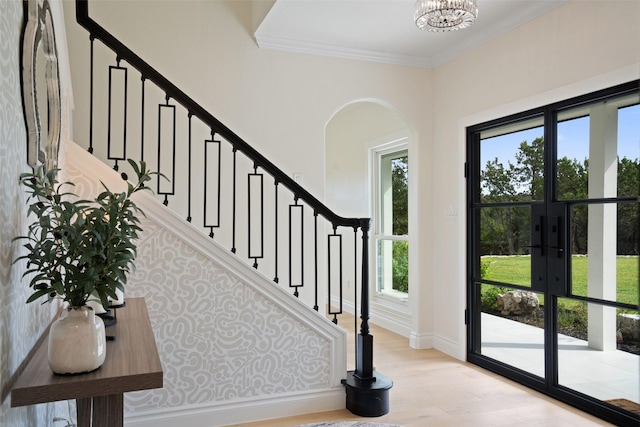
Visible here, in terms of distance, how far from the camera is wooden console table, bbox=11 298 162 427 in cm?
105

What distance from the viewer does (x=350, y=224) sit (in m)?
2.96

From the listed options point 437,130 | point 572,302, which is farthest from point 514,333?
point 437,130

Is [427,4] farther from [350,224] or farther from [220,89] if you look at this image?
[220,89]

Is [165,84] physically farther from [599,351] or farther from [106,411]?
[599,351]

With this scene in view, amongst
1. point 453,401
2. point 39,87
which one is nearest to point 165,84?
point 39,87

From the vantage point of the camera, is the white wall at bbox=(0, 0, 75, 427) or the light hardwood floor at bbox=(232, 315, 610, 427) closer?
the white wall at bbox=(0, 0, 75, 427)

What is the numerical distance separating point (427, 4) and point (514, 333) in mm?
2474

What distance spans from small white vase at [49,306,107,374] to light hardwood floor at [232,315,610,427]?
1.77 metres

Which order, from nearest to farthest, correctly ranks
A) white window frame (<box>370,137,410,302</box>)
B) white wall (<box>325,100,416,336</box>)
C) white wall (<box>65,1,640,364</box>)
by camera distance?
white wall (<box>65,1,640,364</box>)
white wall (<box>325,100,416,336</box>)
white window frame (<box>370,137,410,302</box>)

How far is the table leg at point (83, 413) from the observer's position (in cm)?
123

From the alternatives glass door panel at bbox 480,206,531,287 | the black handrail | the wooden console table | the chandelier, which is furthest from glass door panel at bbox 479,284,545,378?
the wooden console table

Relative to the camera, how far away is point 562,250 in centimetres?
314

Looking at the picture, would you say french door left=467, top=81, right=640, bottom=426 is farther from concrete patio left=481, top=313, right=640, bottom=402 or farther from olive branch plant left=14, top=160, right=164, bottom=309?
olive branch plant left=14, top=160, right=164, bottom=309

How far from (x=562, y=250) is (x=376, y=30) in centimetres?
216
